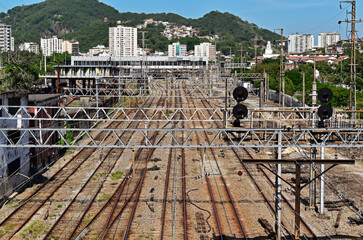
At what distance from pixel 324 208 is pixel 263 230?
3.43m

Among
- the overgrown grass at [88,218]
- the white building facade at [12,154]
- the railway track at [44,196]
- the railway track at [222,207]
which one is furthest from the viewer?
the white building facade at [12,154]

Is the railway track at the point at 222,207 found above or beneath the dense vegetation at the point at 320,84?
beneath

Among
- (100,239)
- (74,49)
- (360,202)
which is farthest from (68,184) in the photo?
(74,49)

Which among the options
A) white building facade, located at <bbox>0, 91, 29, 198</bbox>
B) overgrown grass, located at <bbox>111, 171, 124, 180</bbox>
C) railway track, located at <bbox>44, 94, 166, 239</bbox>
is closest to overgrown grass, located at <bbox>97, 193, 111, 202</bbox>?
railway track, located at <bbox>44, 94, 166, 239</bbox>

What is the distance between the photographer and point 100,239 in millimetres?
13188

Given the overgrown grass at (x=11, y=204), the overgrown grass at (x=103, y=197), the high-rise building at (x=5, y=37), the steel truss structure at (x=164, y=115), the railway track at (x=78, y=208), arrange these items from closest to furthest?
the railway track at (x=78, y=208)
the overgrown grass at (x=11, y=204)
the overgrown grass at (x=103, y=197)
the steel truss structure at (x=164, y=115)
the high-rise building at (x=5, y=37)

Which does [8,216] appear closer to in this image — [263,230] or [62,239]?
[62,239]

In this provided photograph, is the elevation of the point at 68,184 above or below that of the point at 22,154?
below

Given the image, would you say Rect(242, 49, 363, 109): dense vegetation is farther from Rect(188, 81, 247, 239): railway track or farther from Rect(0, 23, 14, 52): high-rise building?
Rect(0, 23, 14, 52): high-rise building

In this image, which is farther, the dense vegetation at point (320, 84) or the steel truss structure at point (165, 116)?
the dense vegetation at point (320, 84)

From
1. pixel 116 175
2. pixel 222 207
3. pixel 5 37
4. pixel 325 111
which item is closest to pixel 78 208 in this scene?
pixel 116 175

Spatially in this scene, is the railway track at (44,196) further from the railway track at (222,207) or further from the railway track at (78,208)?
the railway track at (222,207)

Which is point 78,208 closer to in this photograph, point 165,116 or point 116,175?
point 116,175

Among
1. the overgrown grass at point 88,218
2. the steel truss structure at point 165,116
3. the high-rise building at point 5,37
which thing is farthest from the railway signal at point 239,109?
the high-rise building at point 5,37
